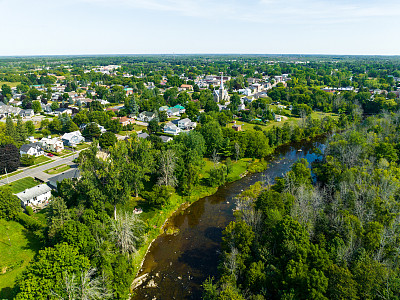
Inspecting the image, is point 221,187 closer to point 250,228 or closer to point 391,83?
point 250,228

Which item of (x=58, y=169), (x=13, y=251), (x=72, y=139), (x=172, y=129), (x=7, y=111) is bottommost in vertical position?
(x=13, y=251)

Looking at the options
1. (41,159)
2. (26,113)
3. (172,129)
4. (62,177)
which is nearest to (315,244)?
(62,177)

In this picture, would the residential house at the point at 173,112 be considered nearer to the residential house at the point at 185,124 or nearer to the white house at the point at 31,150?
the residential house at the point at 185,124

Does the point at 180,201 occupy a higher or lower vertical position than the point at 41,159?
lower

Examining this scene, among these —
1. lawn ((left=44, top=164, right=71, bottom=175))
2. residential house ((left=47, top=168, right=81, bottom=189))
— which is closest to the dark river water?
residential house ((left=47, top=168, right=81, bottom=189))

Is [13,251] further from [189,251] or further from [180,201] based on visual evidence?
[180,201]

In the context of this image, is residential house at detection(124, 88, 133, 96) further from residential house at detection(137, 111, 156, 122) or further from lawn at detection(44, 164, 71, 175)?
lawn at detection(44, 164, 71, 175)
